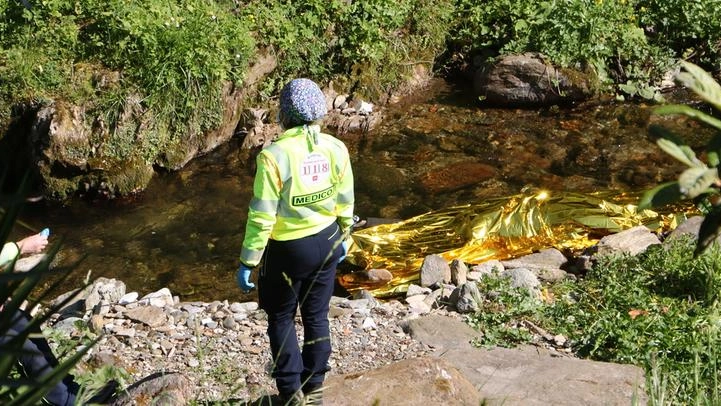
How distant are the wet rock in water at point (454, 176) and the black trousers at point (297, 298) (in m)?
4.81

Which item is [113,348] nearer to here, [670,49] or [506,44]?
[506,44]

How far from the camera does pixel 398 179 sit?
955cm

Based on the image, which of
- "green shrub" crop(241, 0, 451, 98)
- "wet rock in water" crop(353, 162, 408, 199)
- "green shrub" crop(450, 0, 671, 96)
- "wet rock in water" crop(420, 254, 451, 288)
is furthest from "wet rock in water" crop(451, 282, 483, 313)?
"green shrub" crop(450, 0, 671, 96)

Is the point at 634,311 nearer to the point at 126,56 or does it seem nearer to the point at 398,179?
the point at 398,179

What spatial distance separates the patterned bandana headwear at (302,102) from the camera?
166 inches

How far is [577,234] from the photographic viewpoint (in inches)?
309

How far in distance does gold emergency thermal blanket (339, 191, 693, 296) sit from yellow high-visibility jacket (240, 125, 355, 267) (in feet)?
10.4

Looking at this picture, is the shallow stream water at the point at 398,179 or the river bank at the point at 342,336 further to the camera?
the shallow stream water at the point at 398,179

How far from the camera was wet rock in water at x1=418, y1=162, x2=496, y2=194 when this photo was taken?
9328mm

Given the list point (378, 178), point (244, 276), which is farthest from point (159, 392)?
point (378, 178)

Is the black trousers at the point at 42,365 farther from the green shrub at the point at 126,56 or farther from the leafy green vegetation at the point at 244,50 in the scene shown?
the green shrub at the point at 126,56

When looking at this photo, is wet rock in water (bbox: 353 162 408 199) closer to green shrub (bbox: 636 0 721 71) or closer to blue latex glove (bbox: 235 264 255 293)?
green shrub (bbox: 636 0 721 71)

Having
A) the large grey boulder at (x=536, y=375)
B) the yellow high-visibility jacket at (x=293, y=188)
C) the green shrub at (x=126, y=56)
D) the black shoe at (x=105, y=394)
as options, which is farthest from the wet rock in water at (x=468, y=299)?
the green shrub at (x=126, y=56)

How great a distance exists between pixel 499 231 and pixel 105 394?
448 cm
